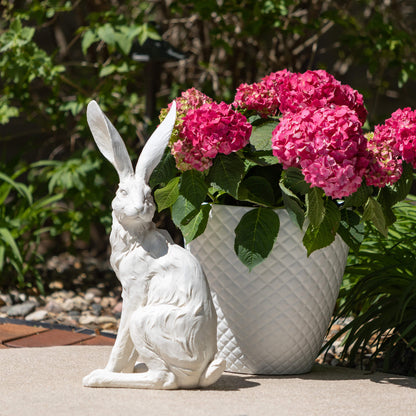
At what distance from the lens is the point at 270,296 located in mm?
2207

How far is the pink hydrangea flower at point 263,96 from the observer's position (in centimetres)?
227

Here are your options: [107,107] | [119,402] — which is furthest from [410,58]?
[119,402]

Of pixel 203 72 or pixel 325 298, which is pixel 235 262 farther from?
pixel 203 72

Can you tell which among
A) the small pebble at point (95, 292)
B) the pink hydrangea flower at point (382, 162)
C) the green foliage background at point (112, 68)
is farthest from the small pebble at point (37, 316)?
the pink hydrangea flower at point (382, 162)

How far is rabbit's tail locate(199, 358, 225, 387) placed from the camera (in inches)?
76.0

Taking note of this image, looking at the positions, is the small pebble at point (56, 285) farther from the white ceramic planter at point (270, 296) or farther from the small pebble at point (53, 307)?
the white ceramic planter at point (270, 296)

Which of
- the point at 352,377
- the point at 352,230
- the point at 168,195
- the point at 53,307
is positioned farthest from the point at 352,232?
the point at 53,307

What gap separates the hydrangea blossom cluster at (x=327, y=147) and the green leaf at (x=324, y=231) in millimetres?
112

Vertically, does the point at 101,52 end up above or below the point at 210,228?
above

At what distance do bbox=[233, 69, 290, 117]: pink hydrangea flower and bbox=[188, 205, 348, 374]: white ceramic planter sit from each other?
1.16 ft

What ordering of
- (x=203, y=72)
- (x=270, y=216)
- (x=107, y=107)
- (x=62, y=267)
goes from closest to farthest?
1. (x=270, y=216)
2. (x=107, y=107)
3. (x=62, y=267)
4. (x=203, y=72)

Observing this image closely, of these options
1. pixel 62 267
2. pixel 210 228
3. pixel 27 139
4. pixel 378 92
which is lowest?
pixel 62 267

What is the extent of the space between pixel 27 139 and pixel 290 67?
2.04 metres

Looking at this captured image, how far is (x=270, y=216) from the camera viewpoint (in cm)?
213
